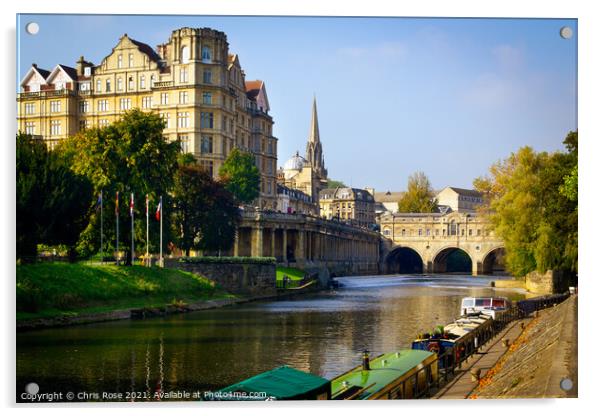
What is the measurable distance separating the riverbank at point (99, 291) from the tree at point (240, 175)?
19.8 m

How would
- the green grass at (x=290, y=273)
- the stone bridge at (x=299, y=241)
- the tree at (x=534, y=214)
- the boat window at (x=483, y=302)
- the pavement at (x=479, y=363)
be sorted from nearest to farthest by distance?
1. the pavement at (x=479, y=363)
2. the boat window at (x=483, y=302)
3. the tree at (x=534, y=214)
4. the green grass at (x=290, y=273)
5. the stone bridge at (x=299, y=241)

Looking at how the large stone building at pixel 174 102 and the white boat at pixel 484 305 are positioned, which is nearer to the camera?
the white boat at pixel 484 305

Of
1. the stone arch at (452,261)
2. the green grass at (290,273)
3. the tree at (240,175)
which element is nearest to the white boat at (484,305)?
the green grass at (290,273)

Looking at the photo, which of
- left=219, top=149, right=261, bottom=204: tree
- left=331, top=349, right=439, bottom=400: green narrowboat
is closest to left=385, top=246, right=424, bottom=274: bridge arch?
left=219, top=149, right=261, bottom=204: tree

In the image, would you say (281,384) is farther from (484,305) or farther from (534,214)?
(534,214)

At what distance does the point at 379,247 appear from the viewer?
441 feet

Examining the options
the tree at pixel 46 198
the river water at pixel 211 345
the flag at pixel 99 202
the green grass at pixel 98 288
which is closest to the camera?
the river water at pixel 211 345

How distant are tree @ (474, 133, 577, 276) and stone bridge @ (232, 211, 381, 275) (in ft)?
65.8

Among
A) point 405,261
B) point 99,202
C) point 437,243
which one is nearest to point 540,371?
point 99,202

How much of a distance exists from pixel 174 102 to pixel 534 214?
2892 centimetres

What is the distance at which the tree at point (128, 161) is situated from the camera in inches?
2363

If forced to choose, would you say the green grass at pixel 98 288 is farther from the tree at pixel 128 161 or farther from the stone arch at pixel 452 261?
the stone arch at pixel 452 261

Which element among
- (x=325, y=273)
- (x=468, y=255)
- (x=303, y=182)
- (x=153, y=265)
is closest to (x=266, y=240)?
(x=325, y=273)

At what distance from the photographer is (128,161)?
62.1m
